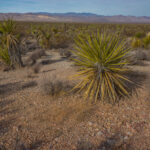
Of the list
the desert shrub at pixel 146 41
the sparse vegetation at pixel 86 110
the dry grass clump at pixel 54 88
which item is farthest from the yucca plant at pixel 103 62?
the desert shrub at pixel 146 41

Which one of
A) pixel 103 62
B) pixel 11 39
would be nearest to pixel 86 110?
pixel 103 62

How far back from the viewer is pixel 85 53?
4.53 metres

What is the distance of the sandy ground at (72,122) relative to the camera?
10.2 feet

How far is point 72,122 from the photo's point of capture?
3.74 m

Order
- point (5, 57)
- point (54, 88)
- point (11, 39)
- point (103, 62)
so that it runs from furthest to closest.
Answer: point (5, 57) < point (11, 39) < point (54, 88) < point (103, 62)

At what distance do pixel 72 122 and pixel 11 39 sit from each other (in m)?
6.16

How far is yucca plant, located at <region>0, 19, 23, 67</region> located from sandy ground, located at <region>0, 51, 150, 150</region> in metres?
3.72

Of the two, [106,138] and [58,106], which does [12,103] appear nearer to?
[58,106]

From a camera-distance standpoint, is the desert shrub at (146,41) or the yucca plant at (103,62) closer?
the yucca plant at (103,62)

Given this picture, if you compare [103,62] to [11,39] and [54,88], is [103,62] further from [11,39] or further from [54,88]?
[11,39]

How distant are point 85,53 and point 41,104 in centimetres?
207

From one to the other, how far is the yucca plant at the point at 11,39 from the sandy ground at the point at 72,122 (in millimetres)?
3724

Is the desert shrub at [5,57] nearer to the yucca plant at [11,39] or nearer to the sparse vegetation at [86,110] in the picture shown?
the yucca plant at [11,39]

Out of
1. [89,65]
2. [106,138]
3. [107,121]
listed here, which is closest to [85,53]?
[89,65]
